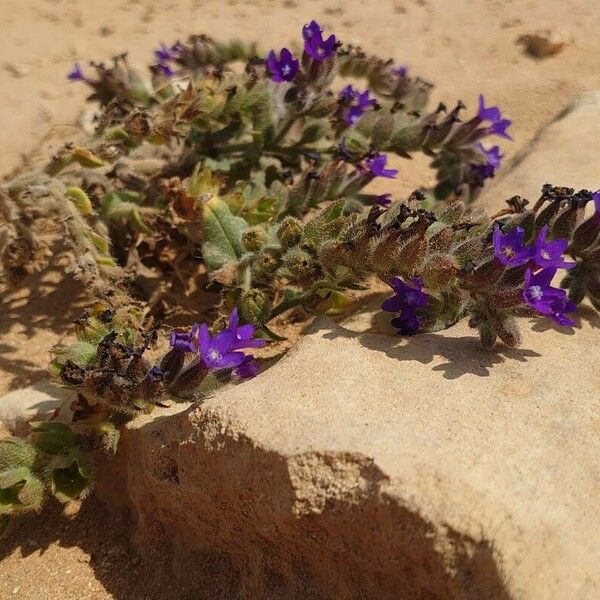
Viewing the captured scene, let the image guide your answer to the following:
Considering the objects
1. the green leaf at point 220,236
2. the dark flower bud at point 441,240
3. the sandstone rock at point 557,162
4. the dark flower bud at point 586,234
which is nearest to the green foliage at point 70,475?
the green leaf at point 220,236

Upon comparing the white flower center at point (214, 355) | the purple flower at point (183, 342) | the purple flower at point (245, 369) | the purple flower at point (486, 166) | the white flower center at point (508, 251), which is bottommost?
the purple flower at point (486, 166)

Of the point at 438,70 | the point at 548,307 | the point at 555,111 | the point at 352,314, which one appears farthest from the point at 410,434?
the point at 438,70

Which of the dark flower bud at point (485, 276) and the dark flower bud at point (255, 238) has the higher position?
the dark flower bud at point (485, 276)

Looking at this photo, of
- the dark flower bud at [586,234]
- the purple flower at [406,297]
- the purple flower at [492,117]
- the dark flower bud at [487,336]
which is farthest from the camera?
the purple flower at [492,117]

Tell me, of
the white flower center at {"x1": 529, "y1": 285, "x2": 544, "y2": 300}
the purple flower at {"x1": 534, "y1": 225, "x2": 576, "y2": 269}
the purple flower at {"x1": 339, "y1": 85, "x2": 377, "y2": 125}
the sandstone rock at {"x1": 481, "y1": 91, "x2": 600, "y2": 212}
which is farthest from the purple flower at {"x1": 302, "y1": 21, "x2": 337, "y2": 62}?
the white flower center at {"x1": 529, "y1": 285, "x2": 544, "y2": 300}

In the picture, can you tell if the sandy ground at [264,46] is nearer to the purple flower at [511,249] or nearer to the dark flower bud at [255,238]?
the dark flower bud at [255,238]

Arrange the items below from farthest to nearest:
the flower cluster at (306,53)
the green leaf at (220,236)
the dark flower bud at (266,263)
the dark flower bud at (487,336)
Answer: the flower cluster at (306,53), the green leaf at (220,236), the dark flower bud at (266,263), the dark flower bud at (487,336)
